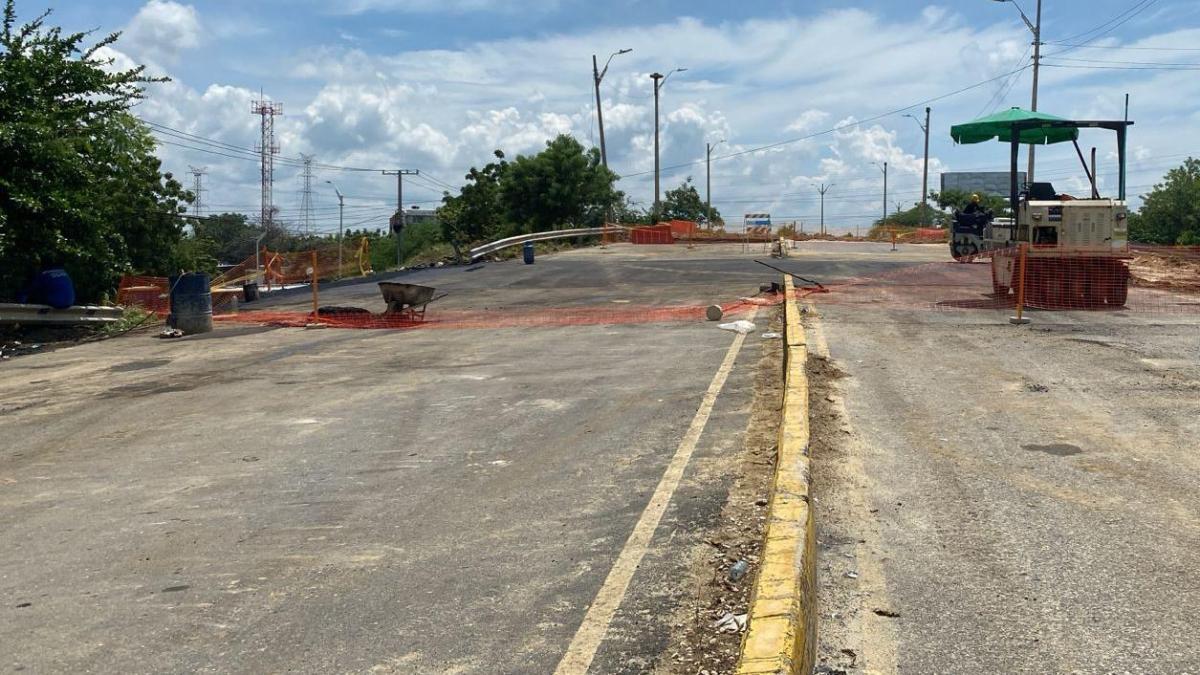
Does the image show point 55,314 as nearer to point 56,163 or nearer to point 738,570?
point 56,163

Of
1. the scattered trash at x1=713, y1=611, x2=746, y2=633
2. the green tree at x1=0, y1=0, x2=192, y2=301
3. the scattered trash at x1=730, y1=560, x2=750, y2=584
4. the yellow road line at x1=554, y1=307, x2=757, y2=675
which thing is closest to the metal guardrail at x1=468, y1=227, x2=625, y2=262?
the green tree at x1=0, y1=0, x2=192, y2=301

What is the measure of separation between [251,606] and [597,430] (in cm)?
400

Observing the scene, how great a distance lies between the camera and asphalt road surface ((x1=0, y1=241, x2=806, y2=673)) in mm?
4316

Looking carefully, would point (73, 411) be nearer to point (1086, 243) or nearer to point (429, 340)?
point (429, 340)

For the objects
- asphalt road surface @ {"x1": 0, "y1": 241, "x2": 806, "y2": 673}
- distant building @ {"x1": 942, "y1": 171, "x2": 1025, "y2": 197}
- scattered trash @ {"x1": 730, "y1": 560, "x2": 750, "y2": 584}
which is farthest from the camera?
distant building @ {"x1": 942, "y1": 171, "x2": 1025, "y2": 197}

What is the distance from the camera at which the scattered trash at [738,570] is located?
15.5ft

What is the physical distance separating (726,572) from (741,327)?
10558 millimetres

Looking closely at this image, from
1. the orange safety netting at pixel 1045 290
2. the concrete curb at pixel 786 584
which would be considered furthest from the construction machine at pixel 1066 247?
the concrete curb at pixel 786 584

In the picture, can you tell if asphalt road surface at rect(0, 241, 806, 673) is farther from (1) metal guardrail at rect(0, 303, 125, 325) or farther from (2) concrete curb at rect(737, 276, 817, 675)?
(1) metal guardrail at rect(0, 303, 125, 325)

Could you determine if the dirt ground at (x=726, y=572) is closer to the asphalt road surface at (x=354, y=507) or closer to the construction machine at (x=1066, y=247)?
the asphalt road surface at (x=354, y=507)

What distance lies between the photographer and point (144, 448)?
828 centimetres

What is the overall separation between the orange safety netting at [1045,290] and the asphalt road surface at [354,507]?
6.80 metres

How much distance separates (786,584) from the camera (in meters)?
4.11

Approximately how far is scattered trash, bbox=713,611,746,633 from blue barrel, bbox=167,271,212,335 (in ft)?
49.1
